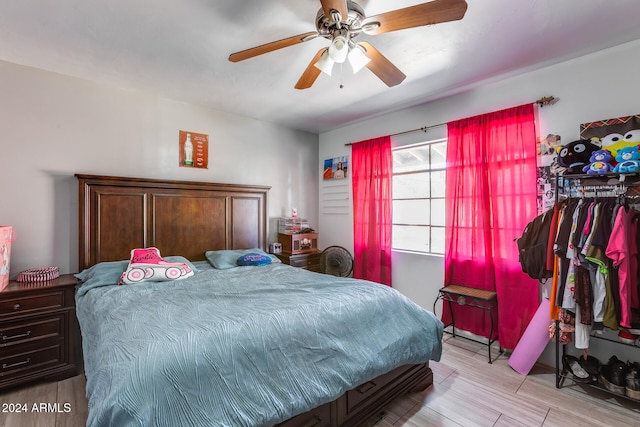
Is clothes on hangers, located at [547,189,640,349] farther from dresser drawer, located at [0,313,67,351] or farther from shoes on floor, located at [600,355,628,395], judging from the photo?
dresser drawer, located at [0,313,67,351]

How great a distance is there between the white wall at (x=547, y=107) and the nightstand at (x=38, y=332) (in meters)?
3.27

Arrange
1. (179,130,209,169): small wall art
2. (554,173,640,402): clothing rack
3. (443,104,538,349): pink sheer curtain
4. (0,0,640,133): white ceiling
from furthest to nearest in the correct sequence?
(179,130,209,169): small wall art < (443,104,538,349): pink sheer curtain < (554,173,640,402): clothing rack < (0,0,640,133): white ceiling

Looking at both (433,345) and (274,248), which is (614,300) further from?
(274,248)

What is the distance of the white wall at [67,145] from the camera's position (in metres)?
2.47

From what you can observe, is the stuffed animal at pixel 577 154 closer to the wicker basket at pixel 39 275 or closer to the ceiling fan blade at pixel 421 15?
the ceiling fan blade at pixel 421 15

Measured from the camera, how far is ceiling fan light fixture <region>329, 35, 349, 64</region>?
1673mm

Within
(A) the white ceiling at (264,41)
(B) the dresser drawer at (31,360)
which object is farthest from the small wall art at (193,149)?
(B) the dresser drawer at (31,360)

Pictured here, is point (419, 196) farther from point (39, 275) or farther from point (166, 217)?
point (39, 275)

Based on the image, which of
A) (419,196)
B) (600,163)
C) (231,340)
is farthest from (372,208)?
(231,340)

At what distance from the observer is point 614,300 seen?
1.88m

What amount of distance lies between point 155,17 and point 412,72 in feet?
6.69

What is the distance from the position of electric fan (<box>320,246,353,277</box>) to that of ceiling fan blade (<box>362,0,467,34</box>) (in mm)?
2650

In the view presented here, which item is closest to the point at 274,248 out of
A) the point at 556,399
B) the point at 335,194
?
the point at 335,194

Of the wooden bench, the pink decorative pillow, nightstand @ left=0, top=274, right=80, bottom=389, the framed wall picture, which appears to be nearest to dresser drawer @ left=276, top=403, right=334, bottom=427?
the pink decorative pillow
